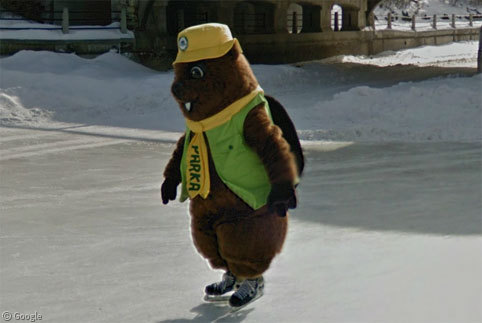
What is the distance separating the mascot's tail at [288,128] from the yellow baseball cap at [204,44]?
43 centimetres

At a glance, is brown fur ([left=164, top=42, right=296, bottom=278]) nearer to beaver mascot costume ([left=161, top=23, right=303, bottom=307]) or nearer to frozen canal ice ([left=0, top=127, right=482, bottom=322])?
beaver mascot costume ([left=161, top=23, right=303, bottom=307])

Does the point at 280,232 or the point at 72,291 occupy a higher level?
the point at 280,232

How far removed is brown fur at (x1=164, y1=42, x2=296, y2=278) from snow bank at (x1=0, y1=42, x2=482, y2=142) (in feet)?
24.4

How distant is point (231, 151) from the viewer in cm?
476

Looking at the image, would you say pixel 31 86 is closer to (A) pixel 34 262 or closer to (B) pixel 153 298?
(A) pixel 34 262

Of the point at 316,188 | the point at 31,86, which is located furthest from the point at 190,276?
the point at 31,86

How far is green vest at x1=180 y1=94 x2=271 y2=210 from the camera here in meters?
4.74

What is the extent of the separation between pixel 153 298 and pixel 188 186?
76cm

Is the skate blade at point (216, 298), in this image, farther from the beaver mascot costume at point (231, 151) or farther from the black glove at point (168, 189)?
the black glove at point (168, 189)

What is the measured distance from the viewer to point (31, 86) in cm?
1733

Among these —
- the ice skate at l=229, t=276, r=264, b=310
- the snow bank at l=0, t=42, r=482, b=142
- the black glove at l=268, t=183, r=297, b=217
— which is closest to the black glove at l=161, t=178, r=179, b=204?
the ice skate at l=229, t=276, r=264, b=310

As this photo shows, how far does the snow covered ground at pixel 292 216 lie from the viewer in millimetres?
5117

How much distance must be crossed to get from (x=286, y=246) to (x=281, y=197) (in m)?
1.90

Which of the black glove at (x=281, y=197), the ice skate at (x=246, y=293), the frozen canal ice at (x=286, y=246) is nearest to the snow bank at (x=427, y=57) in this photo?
the frozen canal ice at (x=286, y=246)
